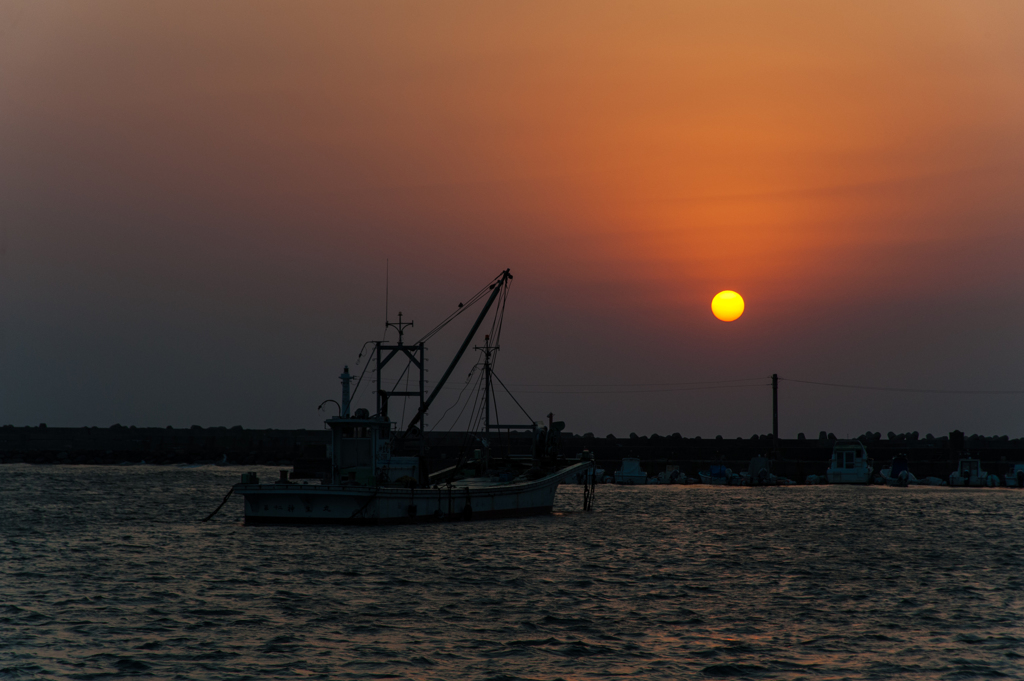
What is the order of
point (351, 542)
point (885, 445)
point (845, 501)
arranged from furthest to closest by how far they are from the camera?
point (885, 445) → point (845, 501) → point (351, 542)

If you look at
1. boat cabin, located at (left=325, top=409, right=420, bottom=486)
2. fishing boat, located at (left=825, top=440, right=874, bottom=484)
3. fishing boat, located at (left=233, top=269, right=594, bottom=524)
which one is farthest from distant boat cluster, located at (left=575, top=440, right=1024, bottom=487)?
boat cabin, located at (left=325, top=409, right=420, bottom=486)

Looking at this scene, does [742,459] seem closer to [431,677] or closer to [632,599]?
[632,599]

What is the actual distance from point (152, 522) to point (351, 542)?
1761 centimetres

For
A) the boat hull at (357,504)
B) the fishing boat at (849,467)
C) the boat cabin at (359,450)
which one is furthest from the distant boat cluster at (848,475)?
the boat cabin at (359,450)

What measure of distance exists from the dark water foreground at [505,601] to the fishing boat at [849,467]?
190 feet

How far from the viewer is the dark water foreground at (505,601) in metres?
21.2

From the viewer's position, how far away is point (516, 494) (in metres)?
57.4

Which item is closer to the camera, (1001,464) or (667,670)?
(667,670)

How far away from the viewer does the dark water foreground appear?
21.2 metres

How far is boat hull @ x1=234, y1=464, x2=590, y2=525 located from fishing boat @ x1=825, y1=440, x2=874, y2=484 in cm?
7110

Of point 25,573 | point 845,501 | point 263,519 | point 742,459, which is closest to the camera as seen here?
point 25,573

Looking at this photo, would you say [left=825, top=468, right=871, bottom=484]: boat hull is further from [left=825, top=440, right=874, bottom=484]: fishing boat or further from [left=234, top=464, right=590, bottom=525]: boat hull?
[left=234, top=464, right=590, bottom=525]: boat hull

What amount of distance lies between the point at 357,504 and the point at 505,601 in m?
18.3

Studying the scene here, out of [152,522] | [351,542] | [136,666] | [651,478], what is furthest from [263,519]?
[651,478]
